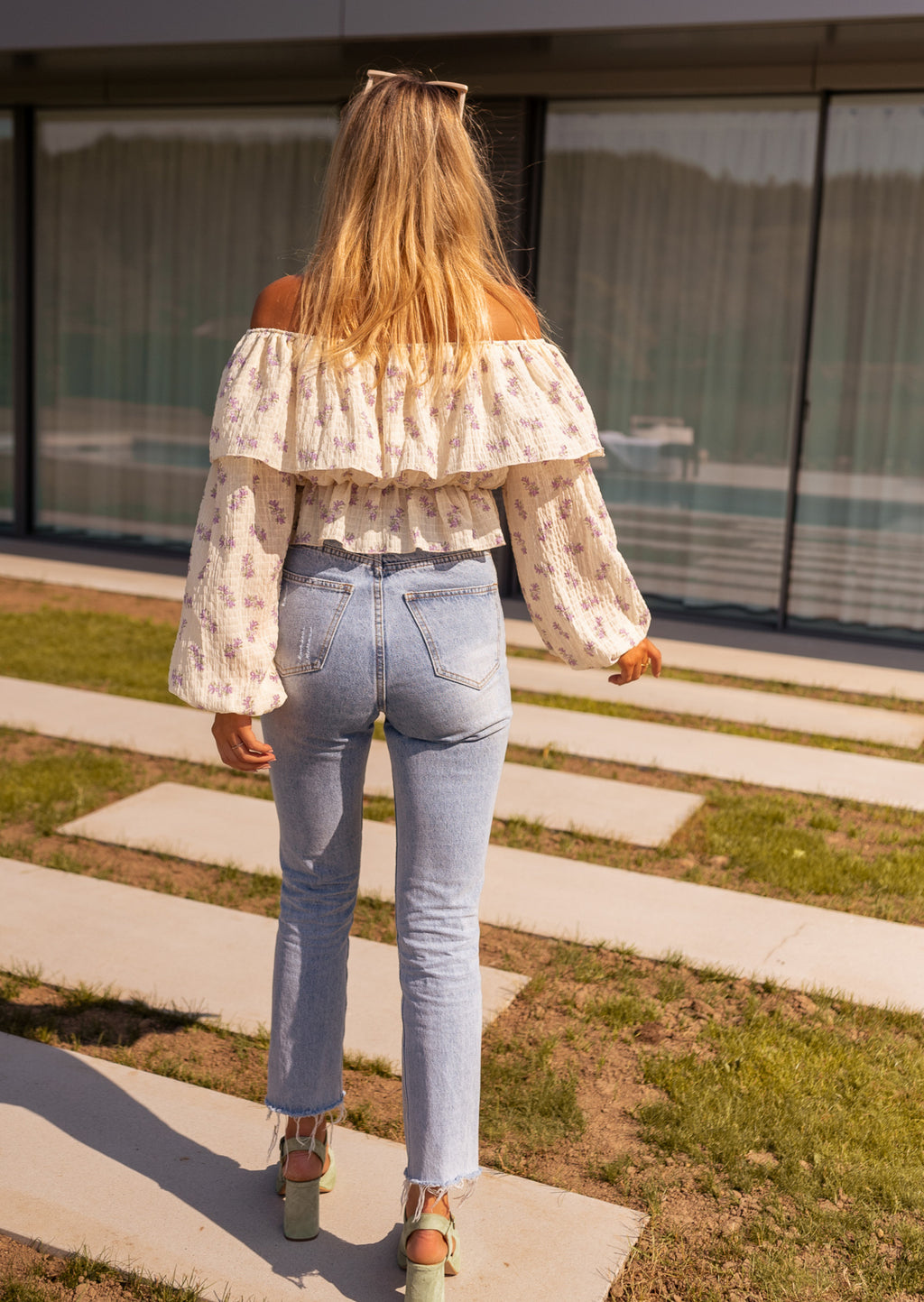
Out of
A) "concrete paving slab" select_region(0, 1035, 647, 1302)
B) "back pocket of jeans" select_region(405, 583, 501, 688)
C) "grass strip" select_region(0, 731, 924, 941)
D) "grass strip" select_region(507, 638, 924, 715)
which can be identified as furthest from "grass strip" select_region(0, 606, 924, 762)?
"back pocket of jeans" select_region(405, 583, 501, 688)

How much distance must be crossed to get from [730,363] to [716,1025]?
5447 mm

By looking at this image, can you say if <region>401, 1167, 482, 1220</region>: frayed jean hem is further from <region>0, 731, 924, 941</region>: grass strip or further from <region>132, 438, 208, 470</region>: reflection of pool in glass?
<region>132, 438, 208, 470</region>: reflection of pool in glass

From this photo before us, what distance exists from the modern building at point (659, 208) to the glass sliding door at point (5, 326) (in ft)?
0.84

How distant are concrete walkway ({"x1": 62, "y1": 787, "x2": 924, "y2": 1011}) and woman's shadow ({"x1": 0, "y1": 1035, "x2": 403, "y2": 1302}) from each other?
45.8 inches

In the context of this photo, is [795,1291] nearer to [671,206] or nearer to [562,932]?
[562,932]

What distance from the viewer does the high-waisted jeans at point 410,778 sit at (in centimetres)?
192

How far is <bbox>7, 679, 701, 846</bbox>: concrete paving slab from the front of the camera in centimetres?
438

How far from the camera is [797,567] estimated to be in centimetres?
780

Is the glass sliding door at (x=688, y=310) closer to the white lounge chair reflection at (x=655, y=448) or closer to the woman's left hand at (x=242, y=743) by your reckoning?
the white lounge chair reflection at (x=655, y=448)

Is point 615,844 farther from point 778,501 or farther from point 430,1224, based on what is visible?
point 778,501

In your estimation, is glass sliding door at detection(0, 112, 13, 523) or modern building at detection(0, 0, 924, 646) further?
glass sliding door at detection(0, 112, 13, 523)

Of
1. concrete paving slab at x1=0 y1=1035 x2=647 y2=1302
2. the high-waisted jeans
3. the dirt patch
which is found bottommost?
concrete paving slab at x1=0 y1=1035 x2=647 y2=1302

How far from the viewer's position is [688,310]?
7770 millimetres

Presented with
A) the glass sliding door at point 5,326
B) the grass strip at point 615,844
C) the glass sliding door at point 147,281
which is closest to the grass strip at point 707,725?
the grass strip at point 615,844
